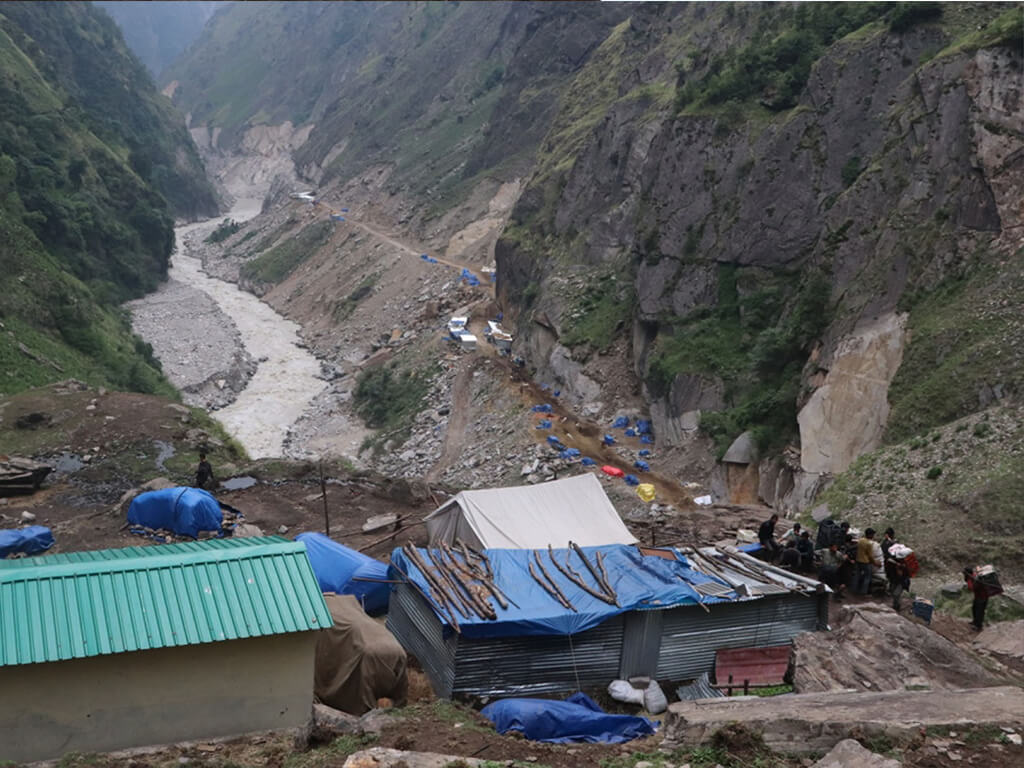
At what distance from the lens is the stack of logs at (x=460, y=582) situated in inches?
532

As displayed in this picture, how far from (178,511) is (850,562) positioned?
547 inches

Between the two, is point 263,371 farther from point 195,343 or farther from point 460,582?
point 460,582

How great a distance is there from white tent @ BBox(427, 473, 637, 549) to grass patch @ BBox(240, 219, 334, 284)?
61.2m

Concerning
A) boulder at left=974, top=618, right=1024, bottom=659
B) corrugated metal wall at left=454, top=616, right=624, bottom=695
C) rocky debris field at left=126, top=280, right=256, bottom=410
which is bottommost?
corrugated metal wall at left=454, top=616, right=624, bottom=695

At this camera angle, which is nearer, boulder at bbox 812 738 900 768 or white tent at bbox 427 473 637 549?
boulder at bbox 812 738 900 768

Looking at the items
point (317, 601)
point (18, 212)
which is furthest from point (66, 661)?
point (18, 212)

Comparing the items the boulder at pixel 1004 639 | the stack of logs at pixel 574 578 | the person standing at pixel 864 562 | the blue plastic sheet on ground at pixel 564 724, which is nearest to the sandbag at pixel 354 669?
the blue plastic sheet on ground at pixel 564 724

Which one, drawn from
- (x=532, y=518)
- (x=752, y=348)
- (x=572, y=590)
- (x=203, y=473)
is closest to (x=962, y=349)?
(x=752, y=348)

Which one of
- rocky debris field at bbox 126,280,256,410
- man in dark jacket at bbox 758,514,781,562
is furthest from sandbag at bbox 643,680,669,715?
rocky debris field at bbox 126,280,256,410

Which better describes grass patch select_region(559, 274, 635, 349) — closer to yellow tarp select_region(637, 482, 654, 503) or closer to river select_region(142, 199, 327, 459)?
yellow tarp select_region(637, 482, 654, 503)

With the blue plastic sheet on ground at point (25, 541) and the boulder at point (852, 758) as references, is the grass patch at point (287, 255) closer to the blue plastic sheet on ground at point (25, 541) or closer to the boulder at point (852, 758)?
the blue plastic sheet on ground at point (25, 541)

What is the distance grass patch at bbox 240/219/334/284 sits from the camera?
255 feet

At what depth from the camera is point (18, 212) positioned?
51250 mm

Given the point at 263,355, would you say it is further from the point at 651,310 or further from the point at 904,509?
the point at 904,509
